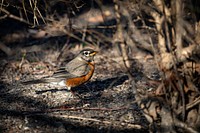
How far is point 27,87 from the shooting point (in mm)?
8758

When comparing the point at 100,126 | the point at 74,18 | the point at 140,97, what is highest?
the point at 74,18

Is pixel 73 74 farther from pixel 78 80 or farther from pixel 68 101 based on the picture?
pixel 68 101

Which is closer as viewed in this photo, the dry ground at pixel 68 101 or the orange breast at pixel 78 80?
the dry ground at pixel 68 101

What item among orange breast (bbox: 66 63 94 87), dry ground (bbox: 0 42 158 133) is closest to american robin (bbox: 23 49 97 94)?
orange breast (bbox: 66 63 94 87)

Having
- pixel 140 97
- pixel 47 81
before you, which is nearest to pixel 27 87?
pixel 47 81

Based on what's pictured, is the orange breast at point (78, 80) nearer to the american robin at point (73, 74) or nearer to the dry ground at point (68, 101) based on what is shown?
the american robin at point (73, 74)

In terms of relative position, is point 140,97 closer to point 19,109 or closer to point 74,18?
point 19,109

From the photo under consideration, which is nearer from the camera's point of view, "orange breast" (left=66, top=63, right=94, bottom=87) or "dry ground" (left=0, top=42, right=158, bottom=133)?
"dry ground" (left=0, top=42, right=158, bottom=133)

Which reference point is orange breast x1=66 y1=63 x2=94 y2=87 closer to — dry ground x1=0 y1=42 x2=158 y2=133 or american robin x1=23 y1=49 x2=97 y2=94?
american robin x1=23 y1=49 x2=97 y2=94

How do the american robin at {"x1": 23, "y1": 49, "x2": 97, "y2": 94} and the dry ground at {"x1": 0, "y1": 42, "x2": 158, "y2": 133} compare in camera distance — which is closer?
the dry ground at {"x1": 0, "y1": 42, "x2": 158, "y2": 133}

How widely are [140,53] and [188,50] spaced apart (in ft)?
16.5

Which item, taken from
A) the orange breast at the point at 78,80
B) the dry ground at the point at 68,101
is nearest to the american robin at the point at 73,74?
the orange breast at the point at 78,80

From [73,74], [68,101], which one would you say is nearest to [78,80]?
[73,74]

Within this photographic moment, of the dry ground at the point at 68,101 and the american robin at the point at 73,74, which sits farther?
the american robin at the point at 73,74
